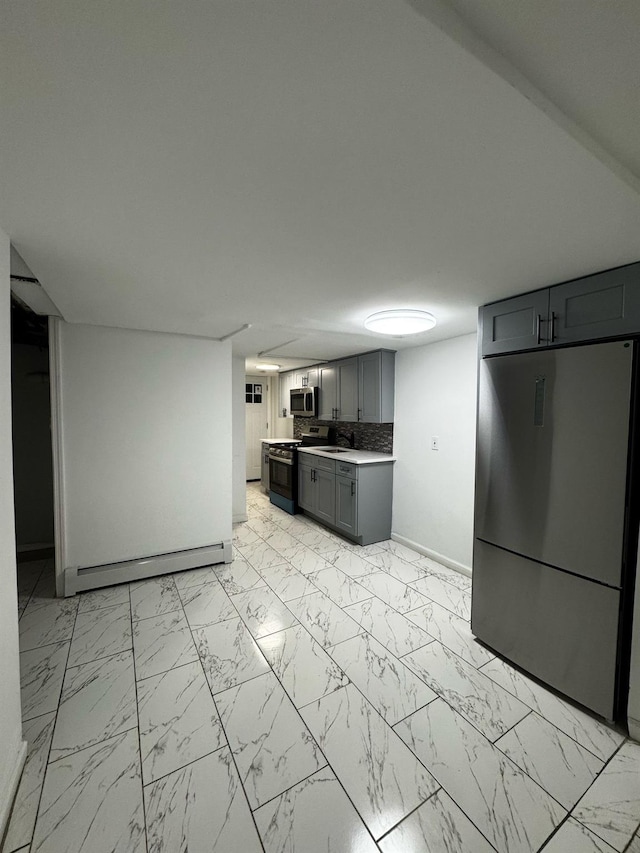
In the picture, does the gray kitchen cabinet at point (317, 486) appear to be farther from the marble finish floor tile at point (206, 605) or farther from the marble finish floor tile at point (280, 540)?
the marble finish floor tile at point (206, 605)

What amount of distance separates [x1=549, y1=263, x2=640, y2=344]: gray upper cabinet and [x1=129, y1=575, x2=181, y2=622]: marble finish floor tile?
3072mm

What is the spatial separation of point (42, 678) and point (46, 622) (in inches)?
23.8

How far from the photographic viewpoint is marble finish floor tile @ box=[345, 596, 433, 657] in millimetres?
2181

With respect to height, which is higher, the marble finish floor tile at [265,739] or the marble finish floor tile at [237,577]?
the marble finish floor tile at [265,739]

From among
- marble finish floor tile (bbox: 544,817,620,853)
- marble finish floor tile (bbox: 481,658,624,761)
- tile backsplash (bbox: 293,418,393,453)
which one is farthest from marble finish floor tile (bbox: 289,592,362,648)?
tile backsplash (bbox: 293,418,393,453)

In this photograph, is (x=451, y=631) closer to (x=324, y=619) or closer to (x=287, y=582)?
(x=324, y=619)

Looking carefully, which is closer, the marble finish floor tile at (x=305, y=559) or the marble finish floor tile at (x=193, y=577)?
the marble finish floor tile at (x=193, y=577)

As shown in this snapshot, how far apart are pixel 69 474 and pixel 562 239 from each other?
3.41 meters

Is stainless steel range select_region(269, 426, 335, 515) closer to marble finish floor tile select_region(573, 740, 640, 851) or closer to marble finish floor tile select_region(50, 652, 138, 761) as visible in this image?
marble finish floor tile select_region(50, 652, 138, 761)

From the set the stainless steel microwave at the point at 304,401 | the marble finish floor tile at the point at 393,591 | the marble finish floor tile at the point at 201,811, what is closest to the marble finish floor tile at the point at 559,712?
the marble finish floor tile at the point at 393,591

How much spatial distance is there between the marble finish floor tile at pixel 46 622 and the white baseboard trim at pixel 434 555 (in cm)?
298

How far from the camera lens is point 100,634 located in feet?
7.39

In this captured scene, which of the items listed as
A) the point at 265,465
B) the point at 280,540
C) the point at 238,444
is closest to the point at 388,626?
the point at 280,540

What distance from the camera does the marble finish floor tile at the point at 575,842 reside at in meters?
1.17
